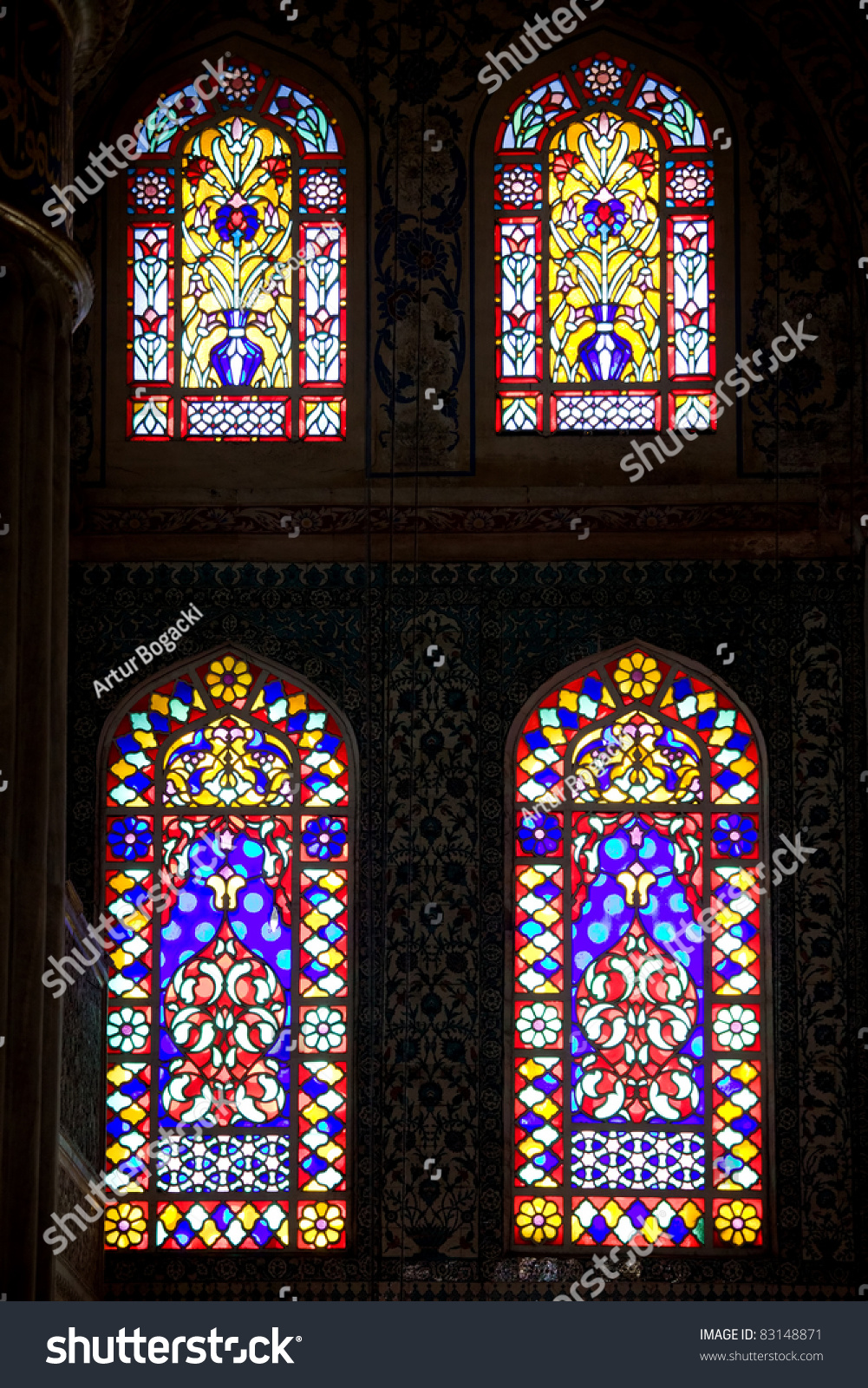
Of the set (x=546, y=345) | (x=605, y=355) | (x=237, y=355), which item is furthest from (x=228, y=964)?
(x=605, y=355)

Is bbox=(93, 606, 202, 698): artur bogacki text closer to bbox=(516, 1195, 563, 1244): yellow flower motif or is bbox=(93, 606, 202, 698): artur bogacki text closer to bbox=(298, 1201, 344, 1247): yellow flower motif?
bbox=(298, 1201, 344, 1247): yellow flower motif

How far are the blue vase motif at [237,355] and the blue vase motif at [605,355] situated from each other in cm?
158

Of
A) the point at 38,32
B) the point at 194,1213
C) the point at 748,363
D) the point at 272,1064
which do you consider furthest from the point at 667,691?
the point at 38,32

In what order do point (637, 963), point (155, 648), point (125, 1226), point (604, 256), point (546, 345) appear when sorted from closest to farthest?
point (125, 1226) → point (637, 963) → point (155, 648) → point (546, 345) → point (604, 256)

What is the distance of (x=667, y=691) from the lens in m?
10.9

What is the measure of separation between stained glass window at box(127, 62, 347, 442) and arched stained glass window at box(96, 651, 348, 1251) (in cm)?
128

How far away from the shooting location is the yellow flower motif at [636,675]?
10.9 meters

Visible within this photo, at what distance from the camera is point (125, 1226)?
10.4 m

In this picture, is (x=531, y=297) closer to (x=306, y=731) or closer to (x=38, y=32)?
(x=306, y=731)

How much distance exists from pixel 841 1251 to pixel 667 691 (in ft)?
8.75

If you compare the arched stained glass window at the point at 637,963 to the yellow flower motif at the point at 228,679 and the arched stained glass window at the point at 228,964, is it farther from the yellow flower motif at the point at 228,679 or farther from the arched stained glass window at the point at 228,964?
the yellow flower motif at the point at 228,679

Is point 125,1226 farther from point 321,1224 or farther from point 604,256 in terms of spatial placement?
point 604,256

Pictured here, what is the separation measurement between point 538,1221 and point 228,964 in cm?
183

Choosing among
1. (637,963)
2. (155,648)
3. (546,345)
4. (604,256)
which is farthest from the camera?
(604,256)
